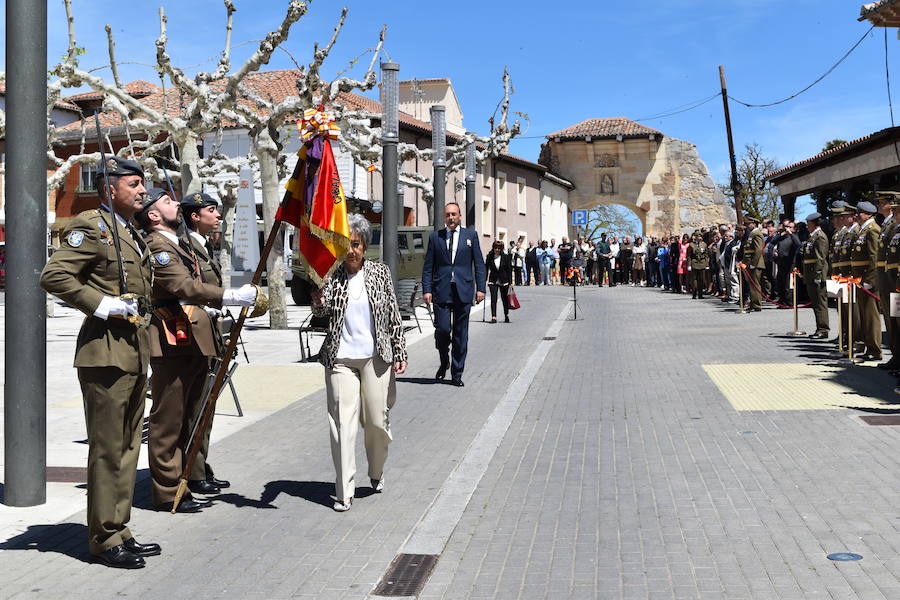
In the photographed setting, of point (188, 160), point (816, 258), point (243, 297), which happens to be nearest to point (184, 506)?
point (243, 297)

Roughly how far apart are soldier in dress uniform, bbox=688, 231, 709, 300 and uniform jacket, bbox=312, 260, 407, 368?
2528 centimetres

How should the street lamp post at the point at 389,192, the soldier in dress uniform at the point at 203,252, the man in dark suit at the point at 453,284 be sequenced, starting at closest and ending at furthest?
the soldier in dress uniform at the point at 203,252 → the man in dark suit at the point at 453,284 → the street lamp post at the point at 389,192

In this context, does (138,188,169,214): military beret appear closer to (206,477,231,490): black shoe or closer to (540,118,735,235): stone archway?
(206,477,231,490): black shoe

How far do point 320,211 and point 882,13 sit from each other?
55.5 feet

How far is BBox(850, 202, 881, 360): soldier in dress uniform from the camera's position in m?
13.0

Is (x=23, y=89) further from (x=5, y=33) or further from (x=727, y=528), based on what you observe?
(x=727, y=528)

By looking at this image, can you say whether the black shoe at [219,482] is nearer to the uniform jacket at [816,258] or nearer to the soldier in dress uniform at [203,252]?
the soldier in dress uniform at [203,252]

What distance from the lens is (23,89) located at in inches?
241

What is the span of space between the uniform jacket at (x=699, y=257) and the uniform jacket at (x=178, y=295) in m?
26.0

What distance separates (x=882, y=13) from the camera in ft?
65.1

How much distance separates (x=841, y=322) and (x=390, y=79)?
822 centimetres

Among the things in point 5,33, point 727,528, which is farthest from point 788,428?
point 5,33

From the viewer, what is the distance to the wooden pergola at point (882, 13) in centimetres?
1933

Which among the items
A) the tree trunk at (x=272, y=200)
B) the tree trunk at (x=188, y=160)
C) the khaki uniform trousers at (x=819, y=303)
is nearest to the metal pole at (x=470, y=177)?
the tree trunk at (x=272, y=200)
